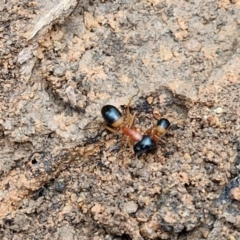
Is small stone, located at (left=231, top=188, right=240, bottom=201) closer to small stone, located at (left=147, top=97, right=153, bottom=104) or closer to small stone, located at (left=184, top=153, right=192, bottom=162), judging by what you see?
small stone, located at (left=184, top=153, right=192, bottom=162)

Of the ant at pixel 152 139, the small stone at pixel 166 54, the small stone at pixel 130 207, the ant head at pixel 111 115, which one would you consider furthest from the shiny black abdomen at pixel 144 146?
the small stone at pixel 166 54

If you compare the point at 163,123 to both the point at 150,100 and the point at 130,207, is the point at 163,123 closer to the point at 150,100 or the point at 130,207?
the point at 150,100

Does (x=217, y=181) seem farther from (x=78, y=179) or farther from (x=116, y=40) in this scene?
(x=116, y=40)

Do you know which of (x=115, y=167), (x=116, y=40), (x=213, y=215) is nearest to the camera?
(x=213, y=215)

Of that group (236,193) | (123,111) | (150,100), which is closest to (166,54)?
(150,100)

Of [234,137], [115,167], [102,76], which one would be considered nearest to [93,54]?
[102,76]

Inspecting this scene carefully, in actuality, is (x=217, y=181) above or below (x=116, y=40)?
below
